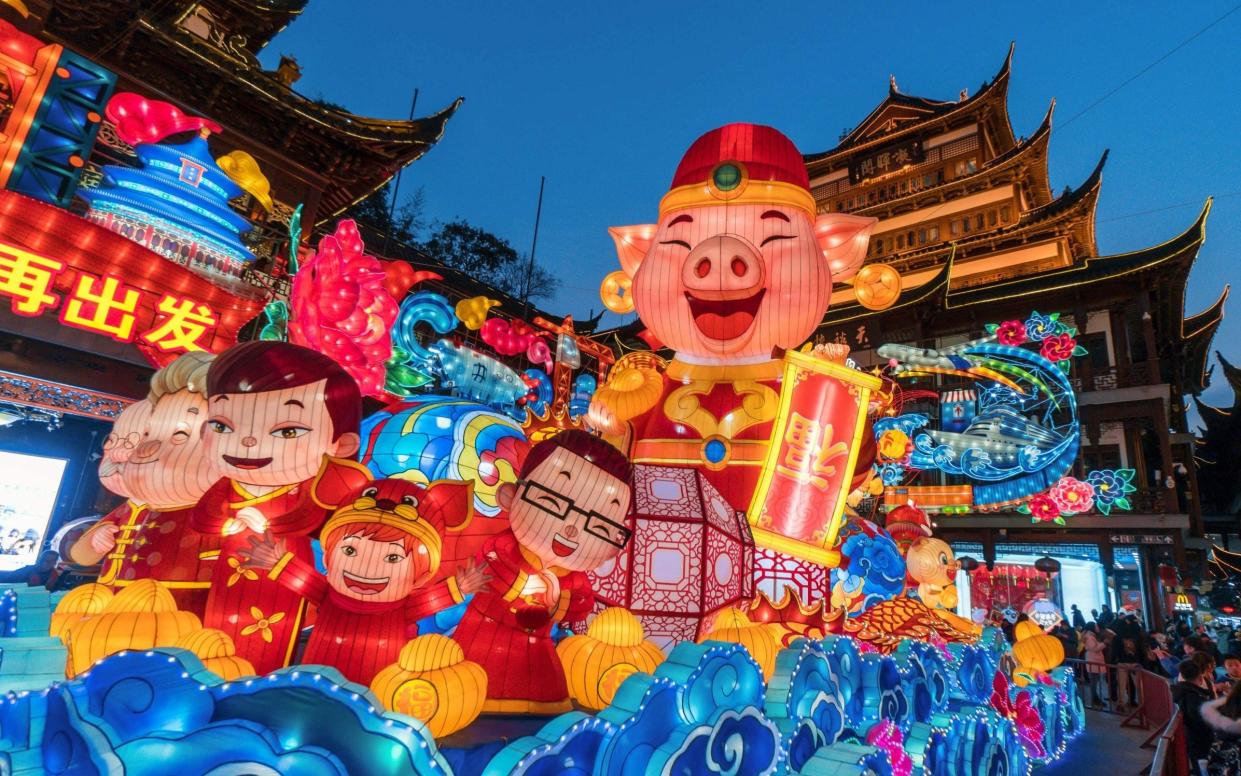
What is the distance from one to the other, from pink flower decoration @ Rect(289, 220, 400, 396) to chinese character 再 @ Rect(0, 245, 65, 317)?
3.98 meters

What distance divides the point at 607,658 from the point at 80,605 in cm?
203

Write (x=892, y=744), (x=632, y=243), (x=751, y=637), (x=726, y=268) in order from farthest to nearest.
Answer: (x=632, y=243)
(x=726, y=268)
(x=751, y=637)
(x=892, y=744)

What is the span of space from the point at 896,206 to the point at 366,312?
84.2 feet

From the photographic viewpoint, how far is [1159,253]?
1681 cm

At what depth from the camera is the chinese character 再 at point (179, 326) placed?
704 cm

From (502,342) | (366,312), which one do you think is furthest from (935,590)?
(502,342)

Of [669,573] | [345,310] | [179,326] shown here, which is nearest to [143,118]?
[179,326]

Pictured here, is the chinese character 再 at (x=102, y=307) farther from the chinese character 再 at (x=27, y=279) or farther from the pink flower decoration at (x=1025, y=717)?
the pink flower decoration at (x=1025, y=717)

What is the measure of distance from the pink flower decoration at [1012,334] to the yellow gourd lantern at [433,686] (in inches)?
653

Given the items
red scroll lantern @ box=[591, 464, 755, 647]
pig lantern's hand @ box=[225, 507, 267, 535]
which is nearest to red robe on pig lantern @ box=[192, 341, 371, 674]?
pig lantern's hand @ box=[225, 507, 267, 535]

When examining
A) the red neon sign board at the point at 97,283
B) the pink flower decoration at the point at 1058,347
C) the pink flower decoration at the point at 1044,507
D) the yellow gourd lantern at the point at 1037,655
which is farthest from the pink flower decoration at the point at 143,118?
the pink flower decoration at the point at 1058,347

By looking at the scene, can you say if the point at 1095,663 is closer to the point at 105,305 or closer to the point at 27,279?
the point at 105,305

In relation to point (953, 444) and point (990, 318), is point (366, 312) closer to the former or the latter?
point (953, 444)

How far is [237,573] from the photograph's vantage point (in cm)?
250
